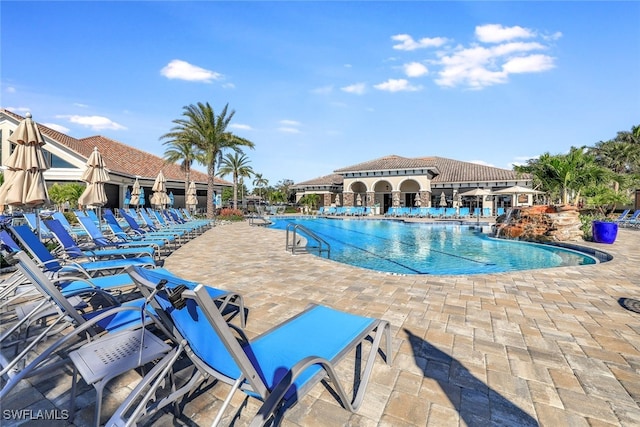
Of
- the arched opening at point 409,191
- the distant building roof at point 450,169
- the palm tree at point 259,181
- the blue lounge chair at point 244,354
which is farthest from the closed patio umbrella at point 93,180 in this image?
the palm tree at point 259,181

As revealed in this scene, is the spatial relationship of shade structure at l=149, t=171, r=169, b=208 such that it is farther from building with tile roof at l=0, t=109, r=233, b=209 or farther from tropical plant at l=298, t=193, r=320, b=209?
tropical plant at l=298, t=193, r=320, b=209

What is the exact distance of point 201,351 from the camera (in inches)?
65.7

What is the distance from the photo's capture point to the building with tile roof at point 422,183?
29361 millimetres

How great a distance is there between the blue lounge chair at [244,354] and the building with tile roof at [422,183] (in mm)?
29139

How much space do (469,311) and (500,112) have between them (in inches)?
836

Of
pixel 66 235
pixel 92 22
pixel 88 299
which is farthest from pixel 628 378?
pixel 92 22

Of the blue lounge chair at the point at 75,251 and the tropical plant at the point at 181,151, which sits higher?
the tropical plant at the point at 181,151

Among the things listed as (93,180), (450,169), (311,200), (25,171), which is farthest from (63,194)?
(450,169)

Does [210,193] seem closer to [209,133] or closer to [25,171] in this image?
[209,133]

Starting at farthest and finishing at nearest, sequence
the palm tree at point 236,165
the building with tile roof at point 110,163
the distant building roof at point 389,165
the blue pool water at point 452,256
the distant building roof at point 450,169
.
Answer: the palm tree at point 236,165 < the distant building roof at point 389,165 < the distant building roof at point 450,169 < the building with tile roof at point 110,163 < the blue pool water at point 452,256

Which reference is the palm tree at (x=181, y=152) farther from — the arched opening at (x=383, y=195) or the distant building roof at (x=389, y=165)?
the arched opening at (x=383, y=195)

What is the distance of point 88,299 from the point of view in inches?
151

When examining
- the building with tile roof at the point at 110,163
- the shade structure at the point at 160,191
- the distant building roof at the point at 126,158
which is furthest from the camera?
the distant building roof at the point at 126,158

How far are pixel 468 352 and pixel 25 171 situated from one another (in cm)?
764
